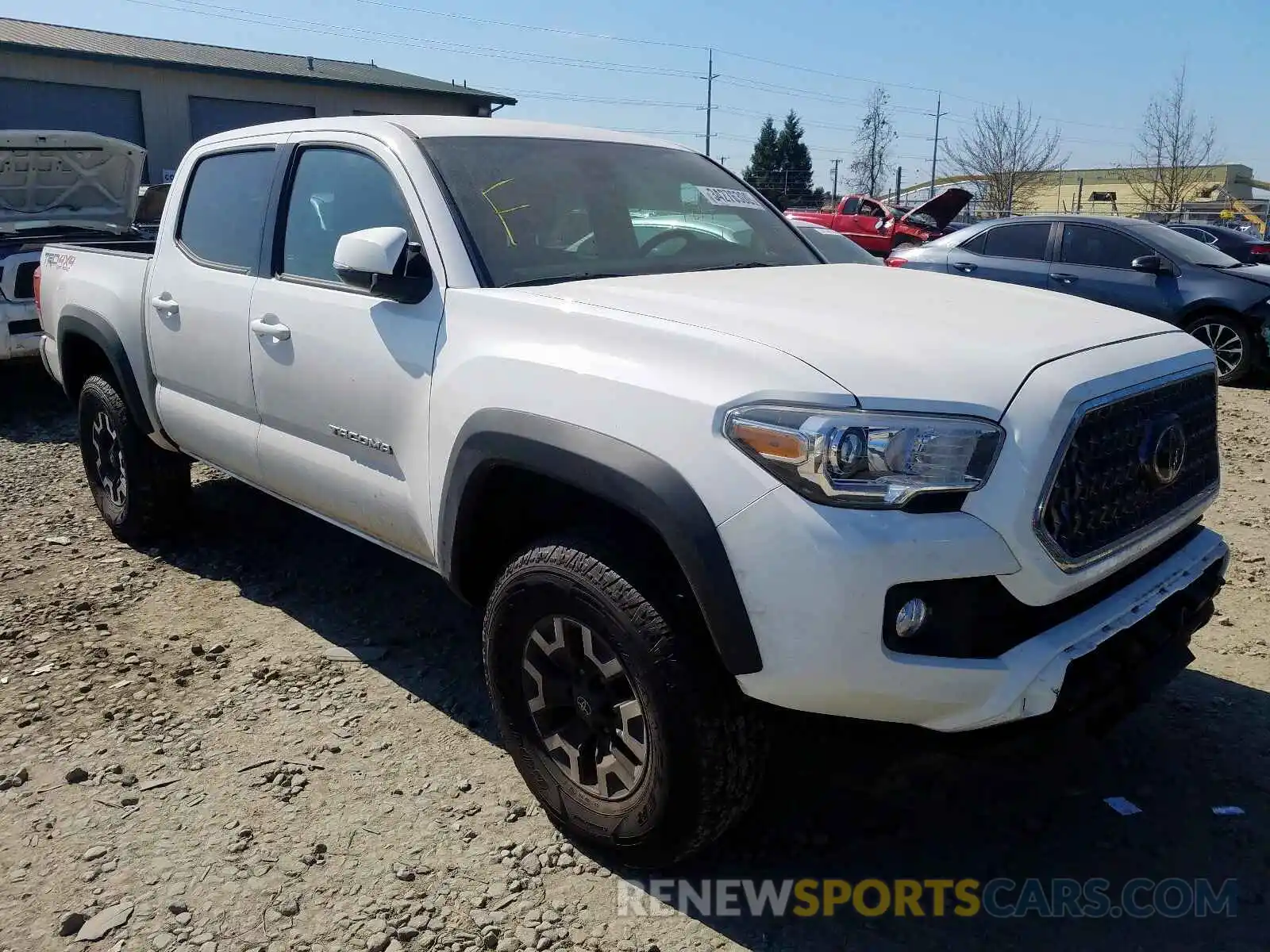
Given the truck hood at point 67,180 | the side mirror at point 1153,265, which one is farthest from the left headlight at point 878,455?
the side mirror at point 1153,265

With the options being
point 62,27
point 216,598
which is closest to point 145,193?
point 216,598

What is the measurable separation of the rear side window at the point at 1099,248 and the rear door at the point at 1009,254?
8.4 inches

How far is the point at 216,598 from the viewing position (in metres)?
4.49

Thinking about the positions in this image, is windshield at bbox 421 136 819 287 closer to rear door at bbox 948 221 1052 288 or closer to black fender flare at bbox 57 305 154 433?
black fender flare at bbox 57 305 154 433

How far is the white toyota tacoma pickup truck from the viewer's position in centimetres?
213

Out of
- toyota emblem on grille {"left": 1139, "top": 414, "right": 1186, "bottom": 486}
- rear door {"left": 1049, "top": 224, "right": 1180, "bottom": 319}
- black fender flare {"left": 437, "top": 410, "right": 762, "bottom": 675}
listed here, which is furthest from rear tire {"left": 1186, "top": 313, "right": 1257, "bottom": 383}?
black fender flare {"left": 437, "top": 410, "right": 762, "bottom": 675}

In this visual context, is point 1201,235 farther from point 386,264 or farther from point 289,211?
point 386,264

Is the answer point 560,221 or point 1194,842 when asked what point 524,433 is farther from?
point 1194,842

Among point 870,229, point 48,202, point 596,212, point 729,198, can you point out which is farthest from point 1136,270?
point 870,229

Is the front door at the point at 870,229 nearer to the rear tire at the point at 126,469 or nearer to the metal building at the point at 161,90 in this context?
the metal building at the point at 161,90

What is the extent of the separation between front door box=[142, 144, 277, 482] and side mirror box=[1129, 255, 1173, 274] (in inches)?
331

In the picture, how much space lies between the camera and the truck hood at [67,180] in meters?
8.30

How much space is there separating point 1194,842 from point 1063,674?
3.32ft

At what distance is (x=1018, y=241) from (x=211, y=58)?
2166cm
